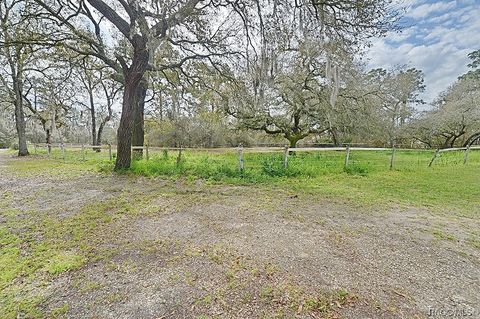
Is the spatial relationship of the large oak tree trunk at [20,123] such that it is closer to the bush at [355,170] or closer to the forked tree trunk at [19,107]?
the forked tree trunk at [19,107]

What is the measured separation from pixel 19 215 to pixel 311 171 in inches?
279

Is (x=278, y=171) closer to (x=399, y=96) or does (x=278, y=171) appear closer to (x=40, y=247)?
(x=40, y=247)

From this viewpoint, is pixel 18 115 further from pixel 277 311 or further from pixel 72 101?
pixel 277 311

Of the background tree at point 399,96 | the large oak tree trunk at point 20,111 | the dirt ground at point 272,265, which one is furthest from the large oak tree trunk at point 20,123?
the background tree at point 399,96

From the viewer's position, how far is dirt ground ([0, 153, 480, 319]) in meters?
1.83

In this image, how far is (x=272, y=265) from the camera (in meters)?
2.41

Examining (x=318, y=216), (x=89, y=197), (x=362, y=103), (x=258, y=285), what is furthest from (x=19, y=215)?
(x=362, y=103)

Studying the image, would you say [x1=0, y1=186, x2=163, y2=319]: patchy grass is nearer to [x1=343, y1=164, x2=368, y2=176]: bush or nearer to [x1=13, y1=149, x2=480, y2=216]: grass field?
[x1=13, y1=149, x2=480, y2=216]: grass field

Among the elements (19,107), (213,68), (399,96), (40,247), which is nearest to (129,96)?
(213,68)

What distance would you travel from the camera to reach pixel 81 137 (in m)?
36.5

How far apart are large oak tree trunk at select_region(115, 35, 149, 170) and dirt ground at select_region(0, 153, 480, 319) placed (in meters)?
3.55

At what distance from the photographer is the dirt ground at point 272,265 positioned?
6.00 ft

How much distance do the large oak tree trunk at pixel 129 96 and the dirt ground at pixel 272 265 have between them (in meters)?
3.55

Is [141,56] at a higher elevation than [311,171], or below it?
higher
